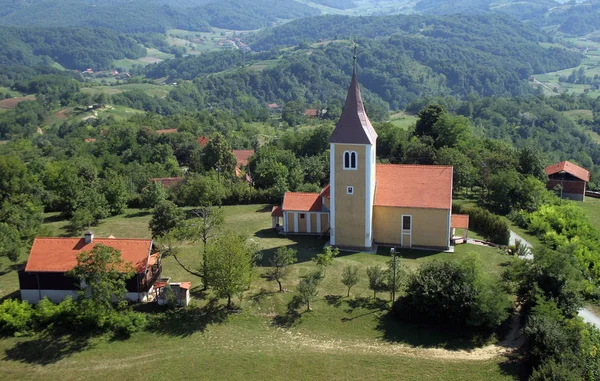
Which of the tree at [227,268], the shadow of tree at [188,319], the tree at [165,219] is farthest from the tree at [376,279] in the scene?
the tree at [165,219]

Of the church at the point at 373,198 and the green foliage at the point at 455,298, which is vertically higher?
the church at the point at 373,198

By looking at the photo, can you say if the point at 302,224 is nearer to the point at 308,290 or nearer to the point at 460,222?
the point at 460,222

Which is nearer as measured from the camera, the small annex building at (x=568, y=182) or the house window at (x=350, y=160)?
the house window at (x=350, y=160)

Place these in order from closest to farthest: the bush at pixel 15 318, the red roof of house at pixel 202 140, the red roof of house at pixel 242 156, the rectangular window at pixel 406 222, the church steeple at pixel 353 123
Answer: the bush at pixel 15 318, the church steeple at pixel 353 123, the rectangular window at pixel 406 222, the red roof of house at pixel 242 156, the red roof of house at pixel 202 140

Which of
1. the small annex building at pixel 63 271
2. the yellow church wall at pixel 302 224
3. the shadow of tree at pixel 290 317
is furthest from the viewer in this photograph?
the yellow church wall at pixel 302 224

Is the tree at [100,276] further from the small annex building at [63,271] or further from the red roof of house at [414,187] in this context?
the red roof of house at [414,187]

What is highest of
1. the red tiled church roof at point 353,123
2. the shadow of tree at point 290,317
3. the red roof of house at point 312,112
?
the red tiled church roof at point 353,123

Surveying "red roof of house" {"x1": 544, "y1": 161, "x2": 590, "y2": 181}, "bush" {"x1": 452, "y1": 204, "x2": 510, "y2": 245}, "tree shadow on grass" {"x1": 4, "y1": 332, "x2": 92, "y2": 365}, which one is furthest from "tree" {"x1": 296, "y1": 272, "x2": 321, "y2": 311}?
"red roof of house" {"x1": 544, "y1": 161, "x2": 590, "y2": 181}

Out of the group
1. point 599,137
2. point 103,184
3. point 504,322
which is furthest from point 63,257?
point 599,137
